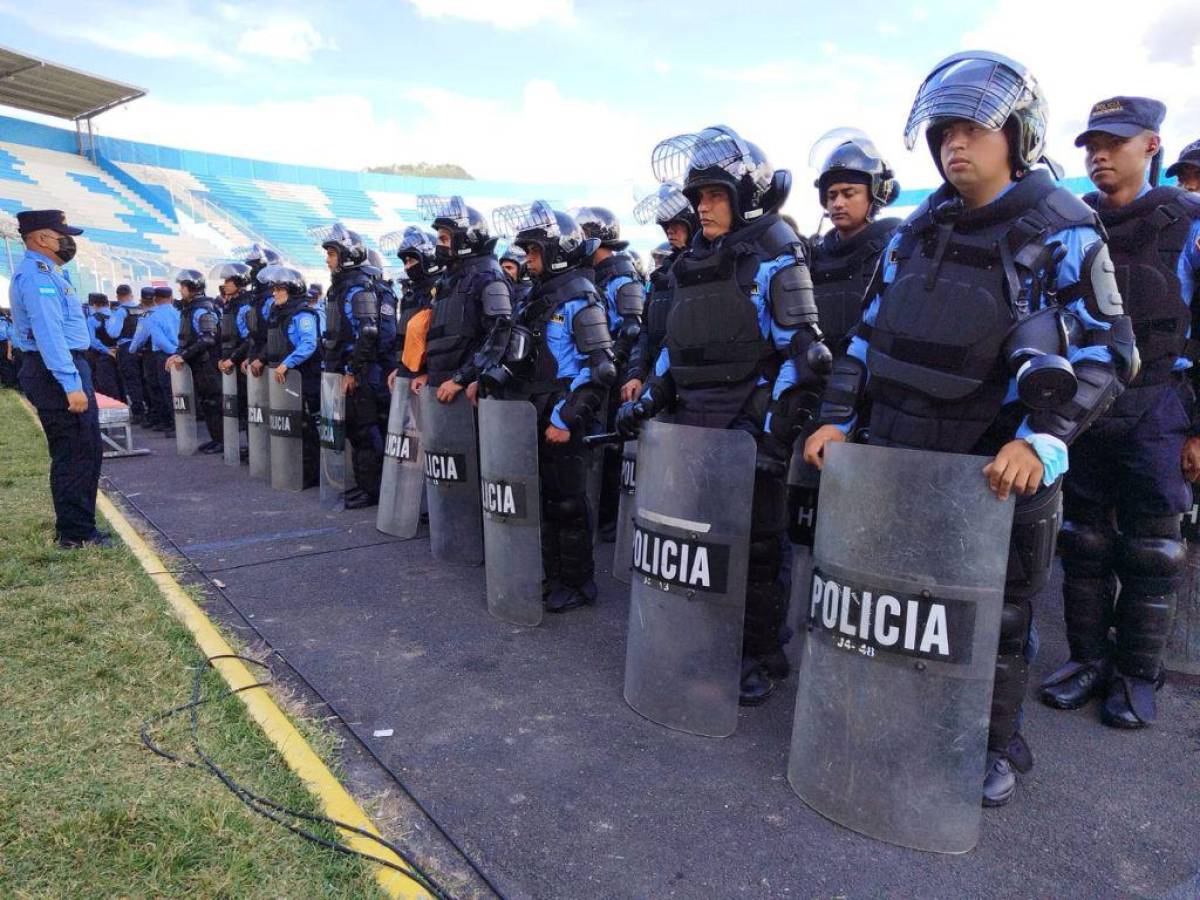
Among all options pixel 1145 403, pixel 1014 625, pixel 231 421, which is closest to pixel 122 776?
pixel 1014 625

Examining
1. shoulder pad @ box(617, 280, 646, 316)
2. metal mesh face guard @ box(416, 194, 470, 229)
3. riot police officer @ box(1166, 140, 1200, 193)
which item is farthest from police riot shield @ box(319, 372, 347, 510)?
riot police officer @ box(1166, 140, 1200, 193)

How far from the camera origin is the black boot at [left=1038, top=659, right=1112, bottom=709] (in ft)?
10.3

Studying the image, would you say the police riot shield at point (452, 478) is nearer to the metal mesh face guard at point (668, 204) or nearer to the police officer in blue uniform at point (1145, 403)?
the metal mesh face guard at point (668, 204)

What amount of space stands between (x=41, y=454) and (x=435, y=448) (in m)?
6.14

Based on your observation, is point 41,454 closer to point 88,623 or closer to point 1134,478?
point 88,623

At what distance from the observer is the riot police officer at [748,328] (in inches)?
116

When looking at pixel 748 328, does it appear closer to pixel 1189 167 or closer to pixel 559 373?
pixel 559 373

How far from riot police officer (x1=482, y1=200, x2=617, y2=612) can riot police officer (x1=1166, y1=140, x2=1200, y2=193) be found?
3011 millimetres

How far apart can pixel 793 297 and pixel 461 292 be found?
2.89 metres

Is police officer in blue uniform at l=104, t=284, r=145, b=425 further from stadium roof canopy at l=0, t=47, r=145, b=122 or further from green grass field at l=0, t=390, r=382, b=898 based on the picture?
stadium roof canopy at l=0, t=47, r=145, b=122

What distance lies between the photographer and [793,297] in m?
2.90

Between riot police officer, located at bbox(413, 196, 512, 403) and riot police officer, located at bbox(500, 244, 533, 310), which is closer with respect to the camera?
riot police officer, located at bbox(413, 196, 512, 403)

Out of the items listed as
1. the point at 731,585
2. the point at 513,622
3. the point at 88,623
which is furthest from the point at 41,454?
the point at 731,585

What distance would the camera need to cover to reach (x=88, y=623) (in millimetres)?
3738
